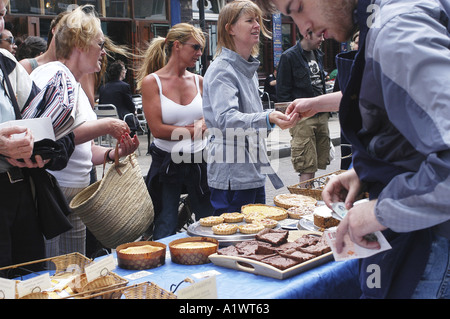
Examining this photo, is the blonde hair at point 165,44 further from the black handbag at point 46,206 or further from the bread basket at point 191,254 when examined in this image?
the bread basket at point 191,254

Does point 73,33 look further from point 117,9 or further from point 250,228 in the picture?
point 117,9

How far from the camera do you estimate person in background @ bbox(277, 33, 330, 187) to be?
536cm

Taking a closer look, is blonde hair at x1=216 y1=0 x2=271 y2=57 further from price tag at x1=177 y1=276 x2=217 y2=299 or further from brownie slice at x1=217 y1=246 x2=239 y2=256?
price tag at x1=177 y1=276 x2=217 y2=299

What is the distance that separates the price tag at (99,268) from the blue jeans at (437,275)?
1.04m

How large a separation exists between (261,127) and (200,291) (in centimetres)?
140

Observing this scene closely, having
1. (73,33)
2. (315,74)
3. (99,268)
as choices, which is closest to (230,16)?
(73,33)

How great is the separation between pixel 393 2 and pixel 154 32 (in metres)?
11.7

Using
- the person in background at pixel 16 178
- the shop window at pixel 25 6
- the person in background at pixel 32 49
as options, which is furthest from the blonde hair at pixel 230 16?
the shop window at pixel 25 6

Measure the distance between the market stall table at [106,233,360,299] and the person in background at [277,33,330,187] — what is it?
10.7 ft

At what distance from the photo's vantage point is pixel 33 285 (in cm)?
171

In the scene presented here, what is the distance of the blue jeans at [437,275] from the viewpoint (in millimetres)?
1353

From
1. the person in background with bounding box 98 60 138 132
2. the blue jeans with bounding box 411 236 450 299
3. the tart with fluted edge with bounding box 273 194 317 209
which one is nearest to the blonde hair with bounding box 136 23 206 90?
the tart with fluted edge with bounding box 273 194 317 209
